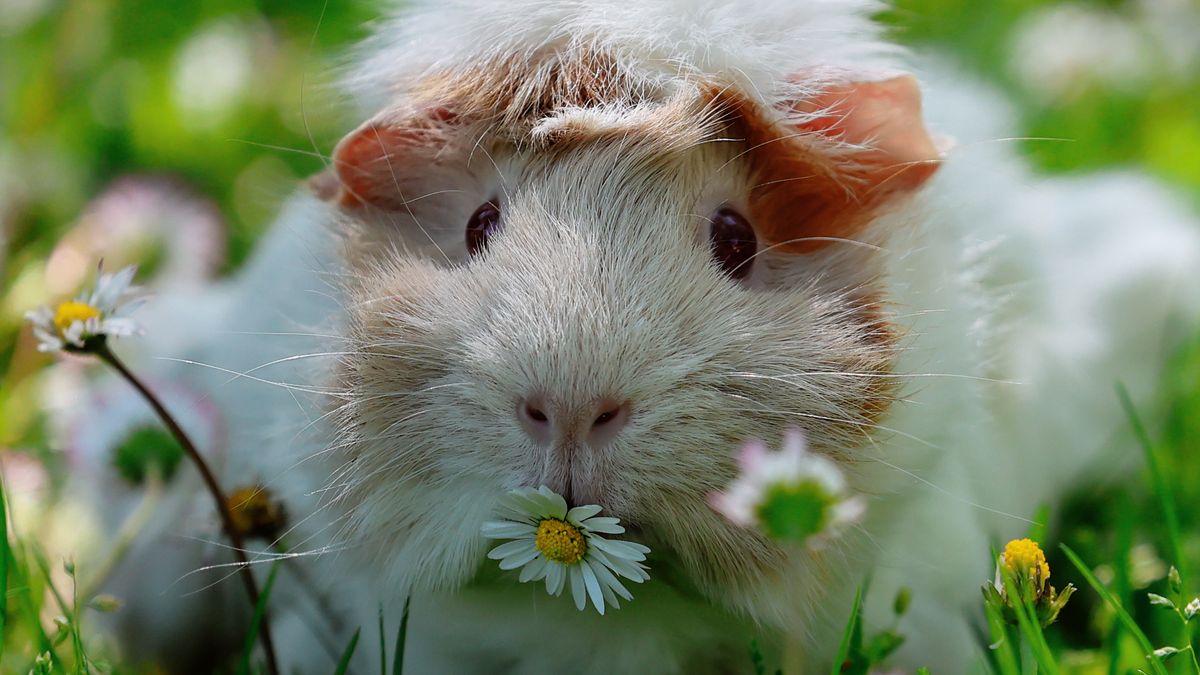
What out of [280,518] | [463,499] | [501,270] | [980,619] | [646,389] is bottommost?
[980,619]

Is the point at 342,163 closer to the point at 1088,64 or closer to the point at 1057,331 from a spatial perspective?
the point at 1057,331

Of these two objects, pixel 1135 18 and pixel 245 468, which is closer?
pixel 245 468

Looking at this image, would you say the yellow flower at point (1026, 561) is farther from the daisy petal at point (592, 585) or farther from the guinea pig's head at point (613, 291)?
the daisy petal at point (592, 585)

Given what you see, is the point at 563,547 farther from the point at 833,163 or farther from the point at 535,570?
the point at 833,163

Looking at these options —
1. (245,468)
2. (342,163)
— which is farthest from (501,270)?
(245,468)

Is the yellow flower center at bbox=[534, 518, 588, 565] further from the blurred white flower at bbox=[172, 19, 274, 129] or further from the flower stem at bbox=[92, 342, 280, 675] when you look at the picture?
the blurred white flower at bbox=[172, 19, 274, 129]

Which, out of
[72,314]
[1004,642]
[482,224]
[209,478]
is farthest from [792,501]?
[72,314]

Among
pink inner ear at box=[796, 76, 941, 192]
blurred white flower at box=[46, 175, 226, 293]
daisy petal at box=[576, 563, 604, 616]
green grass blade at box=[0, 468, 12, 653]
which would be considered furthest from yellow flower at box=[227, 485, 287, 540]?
blurred white flower at box=[46, 175, 226, 293]
